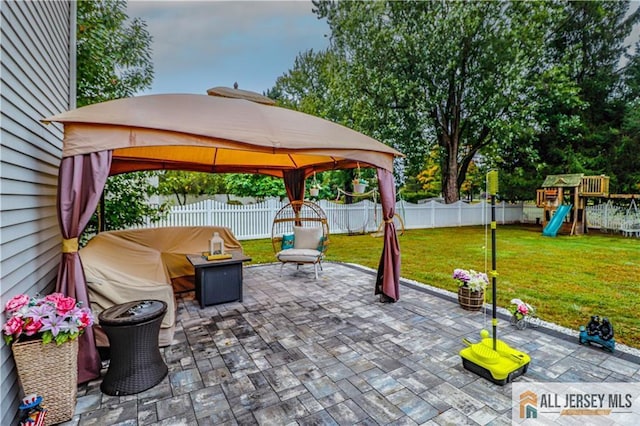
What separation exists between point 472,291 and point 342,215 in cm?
763

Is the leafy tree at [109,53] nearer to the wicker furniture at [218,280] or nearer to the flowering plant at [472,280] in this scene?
the wicker furniture at [218,280]

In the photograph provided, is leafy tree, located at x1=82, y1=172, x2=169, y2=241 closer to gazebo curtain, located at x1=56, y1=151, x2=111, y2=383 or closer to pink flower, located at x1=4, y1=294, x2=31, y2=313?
gazebo curtain, located at x1=56, y1=151, x2=111, y2=383

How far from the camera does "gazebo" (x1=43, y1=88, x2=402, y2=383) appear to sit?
7.97ft

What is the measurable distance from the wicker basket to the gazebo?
18.4 inches

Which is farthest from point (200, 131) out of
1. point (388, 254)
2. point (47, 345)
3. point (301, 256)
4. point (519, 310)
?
point (519, 310)

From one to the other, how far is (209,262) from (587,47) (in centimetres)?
1716

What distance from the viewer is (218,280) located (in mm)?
4023

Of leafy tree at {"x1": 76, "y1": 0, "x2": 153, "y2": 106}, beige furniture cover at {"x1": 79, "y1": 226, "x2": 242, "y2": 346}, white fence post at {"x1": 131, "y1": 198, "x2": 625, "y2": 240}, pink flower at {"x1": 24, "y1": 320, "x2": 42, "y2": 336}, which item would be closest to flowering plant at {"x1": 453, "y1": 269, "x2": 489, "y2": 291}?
beige furniture cover at {"x1": 79, "y1": 226, "x2": 242, "y2": 346}

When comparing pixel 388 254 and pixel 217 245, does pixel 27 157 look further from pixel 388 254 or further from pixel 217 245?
pixel 388 254

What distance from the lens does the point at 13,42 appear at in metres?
1.99

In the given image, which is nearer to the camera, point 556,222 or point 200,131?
point 200,131

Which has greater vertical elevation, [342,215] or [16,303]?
[342,215]

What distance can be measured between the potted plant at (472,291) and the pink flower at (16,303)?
4010mm

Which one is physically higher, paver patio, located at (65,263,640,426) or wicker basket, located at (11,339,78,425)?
wicker basket, located at (11,339,78,425)
